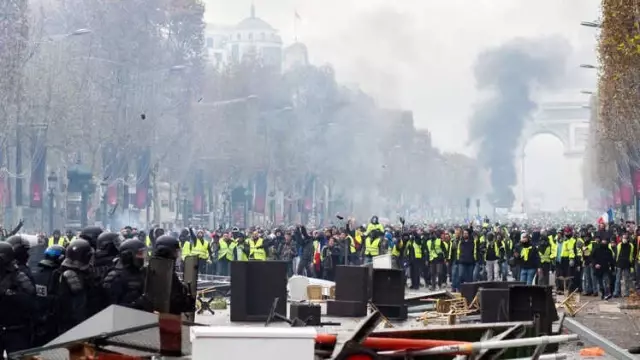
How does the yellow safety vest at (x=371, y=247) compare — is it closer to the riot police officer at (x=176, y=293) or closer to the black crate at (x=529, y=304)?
the black crate at (x=529, y=304)

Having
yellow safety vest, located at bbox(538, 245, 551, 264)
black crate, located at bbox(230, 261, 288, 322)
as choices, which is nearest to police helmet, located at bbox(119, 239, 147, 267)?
black crate, located at bbox(230, 261, 288, 322)

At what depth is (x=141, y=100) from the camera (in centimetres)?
7450

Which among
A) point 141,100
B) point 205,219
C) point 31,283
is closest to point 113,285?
point 31,283

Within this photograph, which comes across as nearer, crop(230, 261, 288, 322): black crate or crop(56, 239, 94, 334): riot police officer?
crop(56, 239, 94, 334): riot police officer

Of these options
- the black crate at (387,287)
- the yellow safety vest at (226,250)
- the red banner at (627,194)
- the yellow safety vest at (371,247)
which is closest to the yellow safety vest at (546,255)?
the yellow safety vest at (371,247)

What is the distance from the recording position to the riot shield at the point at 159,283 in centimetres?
1280

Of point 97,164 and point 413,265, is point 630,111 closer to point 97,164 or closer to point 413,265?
point 413,265

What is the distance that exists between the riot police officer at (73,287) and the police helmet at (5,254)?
0.47 meters

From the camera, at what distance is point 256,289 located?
2608 cm

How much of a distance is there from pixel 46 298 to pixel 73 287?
0.80 m

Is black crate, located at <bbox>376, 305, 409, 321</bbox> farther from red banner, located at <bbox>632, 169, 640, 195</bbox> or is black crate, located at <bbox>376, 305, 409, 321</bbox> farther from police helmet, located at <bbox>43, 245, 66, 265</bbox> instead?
red banner, located at <bbox>632, 169, 640, 195</bbox>

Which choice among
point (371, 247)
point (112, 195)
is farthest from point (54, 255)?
point (112, 195)

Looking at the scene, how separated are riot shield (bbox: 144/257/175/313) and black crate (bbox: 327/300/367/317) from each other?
14.1m

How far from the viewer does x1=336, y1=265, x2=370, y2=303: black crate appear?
27094mm
